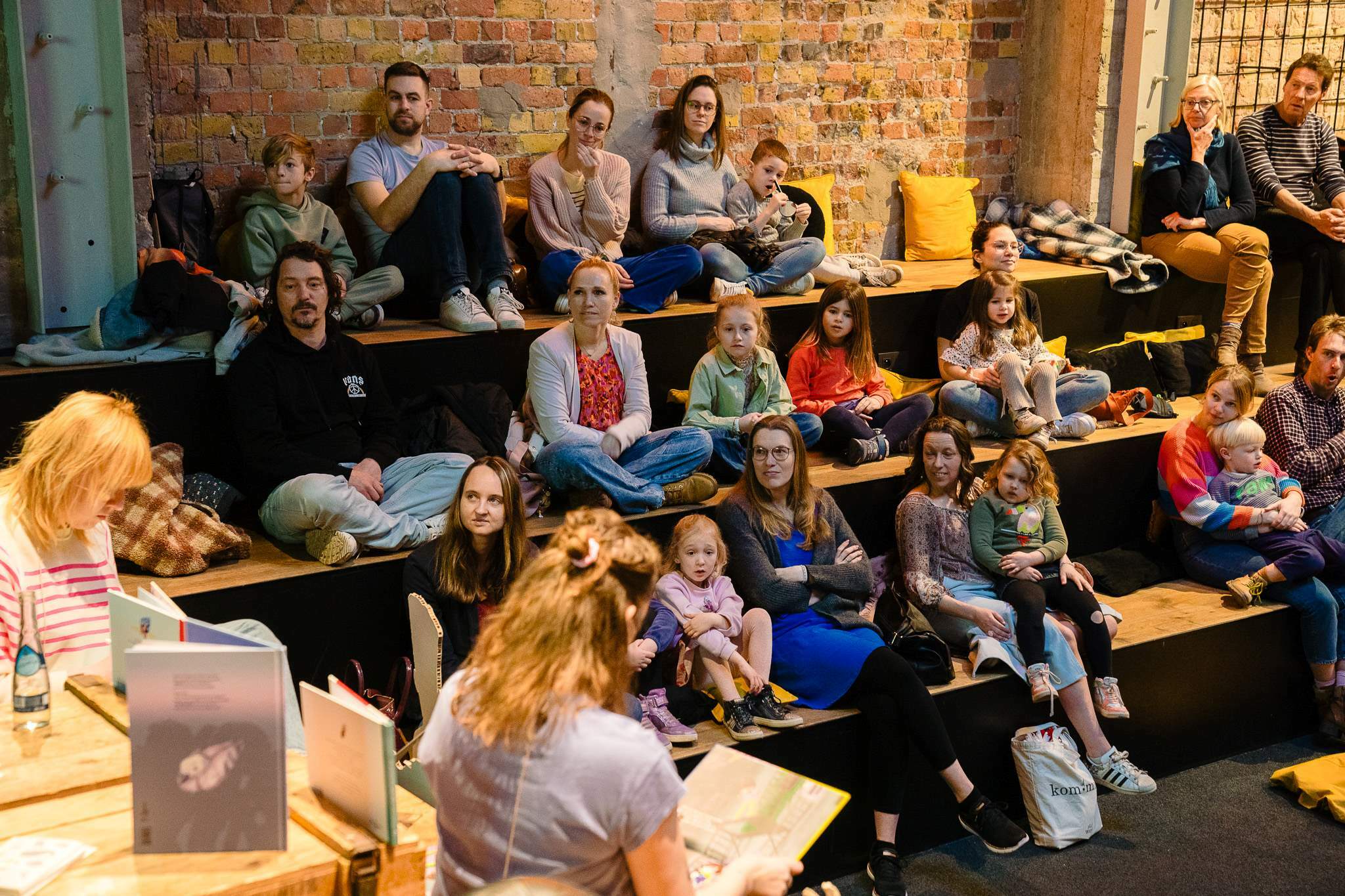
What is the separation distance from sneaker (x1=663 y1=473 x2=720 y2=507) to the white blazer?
202 millimetres

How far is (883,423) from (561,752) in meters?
3.33

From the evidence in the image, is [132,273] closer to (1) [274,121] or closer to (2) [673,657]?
(1) [274,121]

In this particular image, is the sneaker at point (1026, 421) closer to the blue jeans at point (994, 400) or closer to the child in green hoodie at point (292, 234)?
the blue jeans at point (994, 400)

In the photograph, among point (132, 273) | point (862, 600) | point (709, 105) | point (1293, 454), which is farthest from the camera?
point (709, 105)

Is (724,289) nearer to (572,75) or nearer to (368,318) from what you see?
(572,75)

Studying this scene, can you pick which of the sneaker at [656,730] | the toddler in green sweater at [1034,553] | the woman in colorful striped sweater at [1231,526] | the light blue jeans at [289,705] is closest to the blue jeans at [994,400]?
the woman in colorful striped sweater at [1231,526]

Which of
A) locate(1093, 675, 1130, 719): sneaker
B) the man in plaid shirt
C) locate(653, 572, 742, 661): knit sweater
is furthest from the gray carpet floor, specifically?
the man in plaid shirt

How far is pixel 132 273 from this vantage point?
14.2 ft

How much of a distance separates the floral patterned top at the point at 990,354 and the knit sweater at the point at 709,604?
1.72m

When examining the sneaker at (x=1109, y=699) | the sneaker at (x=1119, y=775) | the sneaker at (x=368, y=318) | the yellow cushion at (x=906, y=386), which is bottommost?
the sneaker at (x=1119, y=775)

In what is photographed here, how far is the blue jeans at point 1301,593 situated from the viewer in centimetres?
452

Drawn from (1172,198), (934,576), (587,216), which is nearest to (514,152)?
(587,216)

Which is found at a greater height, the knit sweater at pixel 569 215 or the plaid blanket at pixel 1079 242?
the knit sweater at pixel 569 215

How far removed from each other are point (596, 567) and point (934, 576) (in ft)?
8.27
